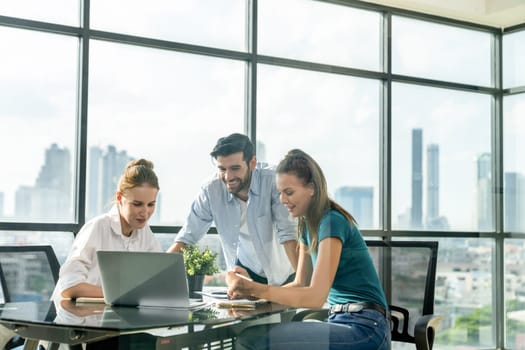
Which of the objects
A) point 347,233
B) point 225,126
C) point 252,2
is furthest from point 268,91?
point 347,233

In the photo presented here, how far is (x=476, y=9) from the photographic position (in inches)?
67.9

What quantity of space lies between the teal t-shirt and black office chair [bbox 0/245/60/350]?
27.5 inches

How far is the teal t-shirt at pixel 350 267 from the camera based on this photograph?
1.65 m

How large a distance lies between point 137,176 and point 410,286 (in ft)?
2.62

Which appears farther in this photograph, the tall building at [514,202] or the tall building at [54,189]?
the tall building at [54,189]

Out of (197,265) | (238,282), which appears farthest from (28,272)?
(238,282)

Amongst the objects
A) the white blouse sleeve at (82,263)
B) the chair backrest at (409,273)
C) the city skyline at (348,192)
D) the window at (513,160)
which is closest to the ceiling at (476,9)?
the window at (513,160)

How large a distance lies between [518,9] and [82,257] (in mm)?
1224

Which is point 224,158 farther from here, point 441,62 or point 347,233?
point 441,62

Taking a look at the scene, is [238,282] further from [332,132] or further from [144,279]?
[332,132]

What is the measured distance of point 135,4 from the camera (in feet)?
6.30

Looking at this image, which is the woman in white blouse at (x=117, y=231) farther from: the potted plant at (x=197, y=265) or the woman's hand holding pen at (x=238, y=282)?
the woman's hand holding pen at (x=238, y=282)

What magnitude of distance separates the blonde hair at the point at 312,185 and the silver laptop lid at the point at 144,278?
309 mm

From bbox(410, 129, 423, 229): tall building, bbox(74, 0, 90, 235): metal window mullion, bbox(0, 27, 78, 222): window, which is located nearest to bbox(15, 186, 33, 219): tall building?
bbox(0, 27, 78, 222): window
